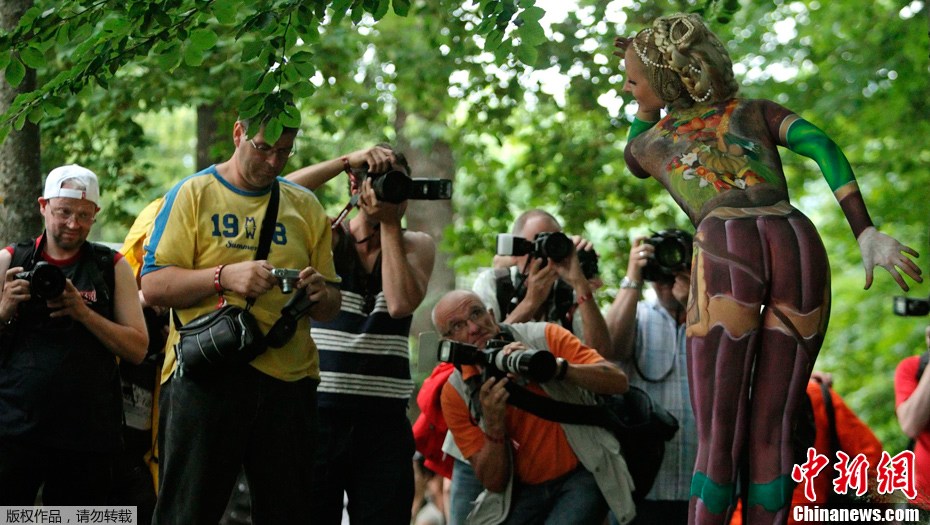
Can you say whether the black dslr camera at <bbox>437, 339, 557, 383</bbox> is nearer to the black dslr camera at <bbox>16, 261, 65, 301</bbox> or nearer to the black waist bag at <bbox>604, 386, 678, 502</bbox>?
the black waist bag at <bbox>604, 386, 678, 502</bbox>

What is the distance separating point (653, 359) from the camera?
6.08 meters

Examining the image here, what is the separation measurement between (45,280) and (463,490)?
2102 mm

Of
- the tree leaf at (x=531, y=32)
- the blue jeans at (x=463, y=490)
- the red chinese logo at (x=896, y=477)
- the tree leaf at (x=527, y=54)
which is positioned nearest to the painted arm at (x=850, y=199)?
the red chinese logo at (x=896, y=477)

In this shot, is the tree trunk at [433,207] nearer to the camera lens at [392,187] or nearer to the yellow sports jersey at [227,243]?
the camera lens at [392,187]

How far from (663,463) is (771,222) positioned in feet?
8.00

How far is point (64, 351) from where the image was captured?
15.4ft

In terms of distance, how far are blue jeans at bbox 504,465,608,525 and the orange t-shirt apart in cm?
4

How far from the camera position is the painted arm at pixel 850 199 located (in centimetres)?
347

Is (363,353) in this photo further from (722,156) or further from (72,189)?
(722,156)

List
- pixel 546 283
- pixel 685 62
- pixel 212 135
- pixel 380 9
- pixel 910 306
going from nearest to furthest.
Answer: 1. pixel 685 62
2. pixel 380 9
3. pixel 546 283
4. pixel 910 306
5. pixel 212 135

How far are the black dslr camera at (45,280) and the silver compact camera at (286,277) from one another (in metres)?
0.98

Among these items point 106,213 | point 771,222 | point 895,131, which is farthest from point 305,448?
point 895,131

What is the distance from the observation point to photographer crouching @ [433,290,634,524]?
5.05m

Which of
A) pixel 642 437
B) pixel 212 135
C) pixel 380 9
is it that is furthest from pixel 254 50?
pixel 212 135
